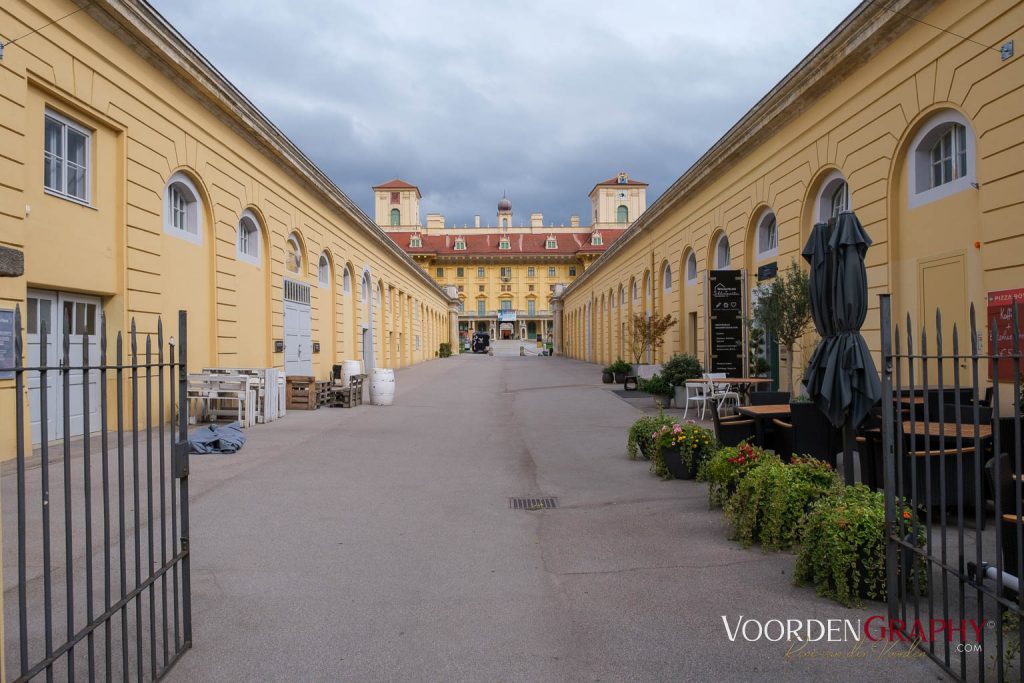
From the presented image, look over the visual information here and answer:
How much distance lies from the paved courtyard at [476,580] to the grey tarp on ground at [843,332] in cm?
141

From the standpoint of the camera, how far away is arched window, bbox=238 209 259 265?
1709 centimetres

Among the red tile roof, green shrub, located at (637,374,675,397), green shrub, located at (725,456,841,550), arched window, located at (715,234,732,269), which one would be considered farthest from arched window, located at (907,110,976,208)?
the red tile roof

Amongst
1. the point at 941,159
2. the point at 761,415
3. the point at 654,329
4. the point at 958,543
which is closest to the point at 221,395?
the point at 761,415

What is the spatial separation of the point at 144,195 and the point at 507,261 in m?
73.1

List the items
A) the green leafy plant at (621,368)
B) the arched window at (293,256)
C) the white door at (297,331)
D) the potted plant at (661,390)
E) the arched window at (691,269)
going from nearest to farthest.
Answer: the potted plant at (661,390) → the white door at (297,331) → the arched window at (293,256) → the arched window at (691,269) → the green leafy plant at (621,368)

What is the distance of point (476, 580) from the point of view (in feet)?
16.2

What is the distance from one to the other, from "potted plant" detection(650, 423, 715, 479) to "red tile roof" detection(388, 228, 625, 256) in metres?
69.9

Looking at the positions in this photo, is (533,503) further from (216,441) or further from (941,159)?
(941,159)

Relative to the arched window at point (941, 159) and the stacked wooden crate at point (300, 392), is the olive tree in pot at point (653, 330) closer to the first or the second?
the stacked wooden crate at point (300, 392)

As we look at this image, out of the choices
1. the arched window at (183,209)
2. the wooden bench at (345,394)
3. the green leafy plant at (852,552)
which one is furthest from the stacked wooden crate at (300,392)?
the green leafy plant at (852,552)

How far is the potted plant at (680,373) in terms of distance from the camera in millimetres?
17125

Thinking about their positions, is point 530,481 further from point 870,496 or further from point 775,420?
point 870,496

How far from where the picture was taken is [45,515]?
8.69 ft

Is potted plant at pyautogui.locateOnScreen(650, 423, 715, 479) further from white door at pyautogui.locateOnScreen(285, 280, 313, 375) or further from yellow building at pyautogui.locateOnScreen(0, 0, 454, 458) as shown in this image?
white door at pyautogui.locateOnScreen(285, 280, 313, 375)
